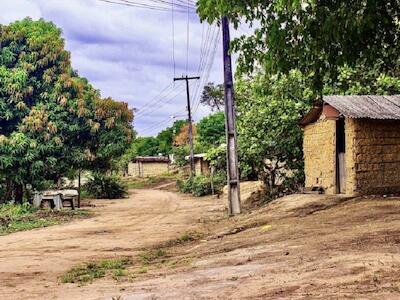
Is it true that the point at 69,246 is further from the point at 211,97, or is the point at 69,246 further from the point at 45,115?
the point at 211,97

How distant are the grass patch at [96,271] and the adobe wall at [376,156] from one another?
7.49m

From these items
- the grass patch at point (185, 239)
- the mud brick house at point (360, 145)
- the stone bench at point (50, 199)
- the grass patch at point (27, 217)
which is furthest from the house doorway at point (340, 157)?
the stone bench at point (50, 199)

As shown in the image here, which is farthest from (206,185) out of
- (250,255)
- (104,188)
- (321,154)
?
(250,255)

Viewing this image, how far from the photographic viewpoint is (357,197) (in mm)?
15406

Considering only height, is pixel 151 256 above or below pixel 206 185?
below

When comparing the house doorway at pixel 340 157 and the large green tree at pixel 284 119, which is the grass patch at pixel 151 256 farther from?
the large green tree at pixel 284 119

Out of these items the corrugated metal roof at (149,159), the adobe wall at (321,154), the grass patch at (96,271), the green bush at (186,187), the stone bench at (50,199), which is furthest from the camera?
the corrugated metal roof at (149,159)

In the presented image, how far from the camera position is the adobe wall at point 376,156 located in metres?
15.6

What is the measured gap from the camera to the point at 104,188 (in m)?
40.0

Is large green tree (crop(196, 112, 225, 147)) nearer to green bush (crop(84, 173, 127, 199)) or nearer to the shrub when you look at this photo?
green bush (crop(84, 173, 127, 199))

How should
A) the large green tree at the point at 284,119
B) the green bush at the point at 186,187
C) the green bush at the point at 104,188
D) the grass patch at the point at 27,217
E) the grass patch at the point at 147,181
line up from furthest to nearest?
the grass patch at the point at 147,181
the green bush at the point at 186,187
the green bush at the point at 104,188
the large green tree at the point at 284,119
the grass patch at the point at 27,217

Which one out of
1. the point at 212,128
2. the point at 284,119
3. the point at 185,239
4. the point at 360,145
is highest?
the point at 212,128

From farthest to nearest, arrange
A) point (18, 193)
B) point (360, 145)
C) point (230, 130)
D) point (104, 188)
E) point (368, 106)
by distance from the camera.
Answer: point (104, 188) → point (18, 193) → point (230, 130) → point (368, 106) → point (360, 145)

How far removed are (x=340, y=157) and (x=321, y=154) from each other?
974 millimetres
